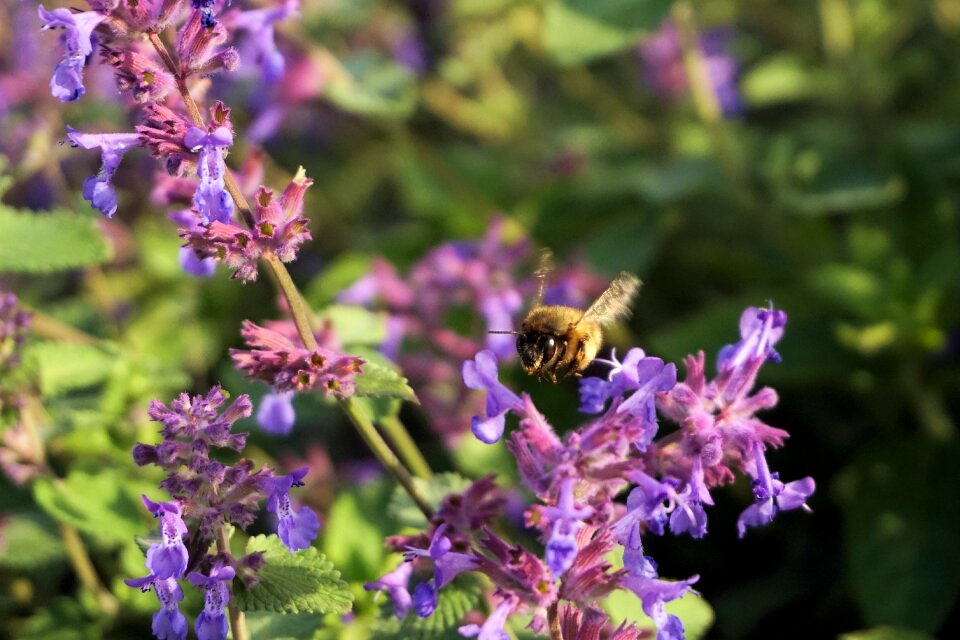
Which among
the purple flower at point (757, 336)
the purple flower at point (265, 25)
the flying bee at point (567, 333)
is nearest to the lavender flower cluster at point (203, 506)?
the flying bee at point (567, 333)

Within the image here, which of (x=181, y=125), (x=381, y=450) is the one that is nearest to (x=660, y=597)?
(x=381, y=450)

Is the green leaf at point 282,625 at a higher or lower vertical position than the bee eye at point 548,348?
lower

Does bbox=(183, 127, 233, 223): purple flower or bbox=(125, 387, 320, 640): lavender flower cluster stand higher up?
bbox=(183, 127, 233, 223): purple flower

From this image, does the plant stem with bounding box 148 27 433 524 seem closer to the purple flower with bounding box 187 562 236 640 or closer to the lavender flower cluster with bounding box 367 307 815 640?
the lavender flower cluster with bounding box 367 307 815 640

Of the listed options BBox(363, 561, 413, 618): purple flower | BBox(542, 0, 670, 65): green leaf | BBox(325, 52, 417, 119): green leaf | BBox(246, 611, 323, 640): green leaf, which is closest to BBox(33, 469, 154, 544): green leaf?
BBox(246, 611, 323, 640): green leaf

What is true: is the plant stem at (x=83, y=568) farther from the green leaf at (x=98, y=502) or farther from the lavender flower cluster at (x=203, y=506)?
the lavender flower cluster at (x=203, y=506)

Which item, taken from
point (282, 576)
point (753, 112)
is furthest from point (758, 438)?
point (753, 112)
